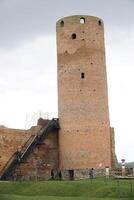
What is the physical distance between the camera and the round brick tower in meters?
32.7

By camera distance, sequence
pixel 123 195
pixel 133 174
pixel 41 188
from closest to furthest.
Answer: pixel 123 195 → pixel 41 188 → pixel 133 174

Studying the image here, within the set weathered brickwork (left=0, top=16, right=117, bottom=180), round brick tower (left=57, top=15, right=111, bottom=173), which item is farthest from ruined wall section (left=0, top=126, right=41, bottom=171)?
round brick tower (left=57, top=15, right=111, bottom=173)

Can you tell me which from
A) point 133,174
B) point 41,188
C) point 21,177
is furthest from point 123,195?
point 21,177

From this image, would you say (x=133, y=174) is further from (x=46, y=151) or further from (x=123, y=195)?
(x=123, y=195)

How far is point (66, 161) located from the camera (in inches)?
1304

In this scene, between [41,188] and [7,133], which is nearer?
[41,188]

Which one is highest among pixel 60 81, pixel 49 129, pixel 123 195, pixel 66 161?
pixel 60 81

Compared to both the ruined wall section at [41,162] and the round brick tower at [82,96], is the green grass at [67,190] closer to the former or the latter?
the ruined wall section at [41,162]

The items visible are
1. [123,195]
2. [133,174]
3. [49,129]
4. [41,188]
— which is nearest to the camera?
[123,195]

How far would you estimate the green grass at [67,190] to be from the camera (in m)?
22.2

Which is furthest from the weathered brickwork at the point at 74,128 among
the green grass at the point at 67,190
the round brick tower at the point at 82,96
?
the green grass at the point at 67,190

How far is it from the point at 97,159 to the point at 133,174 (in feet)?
8.35

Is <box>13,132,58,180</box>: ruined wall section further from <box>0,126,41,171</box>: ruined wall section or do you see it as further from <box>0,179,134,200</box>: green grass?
<box>0,179,134,200</box>: green grass

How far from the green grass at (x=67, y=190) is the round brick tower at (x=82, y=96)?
21.8 feet
